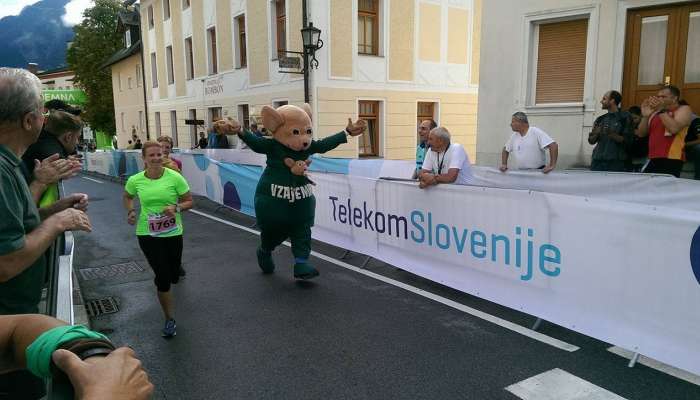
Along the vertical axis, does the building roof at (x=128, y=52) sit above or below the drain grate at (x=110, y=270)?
above

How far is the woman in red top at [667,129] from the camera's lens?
6.86m

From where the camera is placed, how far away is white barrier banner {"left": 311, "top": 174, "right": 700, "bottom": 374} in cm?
352

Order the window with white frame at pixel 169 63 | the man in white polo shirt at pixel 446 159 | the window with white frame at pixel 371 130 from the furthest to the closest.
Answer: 1. the window with white frame at pixel 169 63
2. the window with white frame at pixel 371 130
3. the man in white polo shirt at pixel 446 159

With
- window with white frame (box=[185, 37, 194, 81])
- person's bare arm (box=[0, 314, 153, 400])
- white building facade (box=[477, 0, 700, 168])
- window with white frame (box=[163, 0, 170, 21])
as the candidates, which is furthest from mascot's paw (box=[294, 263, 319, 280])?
window with white frame (box=[163, 0, 170, 21])

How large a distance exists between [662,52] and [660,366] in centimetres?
698

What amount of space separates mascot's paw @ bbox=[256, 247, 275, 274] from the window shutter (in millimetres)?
6889

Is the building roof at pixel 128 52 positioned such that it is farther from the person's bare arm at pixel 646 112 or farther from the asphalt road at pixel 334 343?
the person's bare arm at pixel 646 112

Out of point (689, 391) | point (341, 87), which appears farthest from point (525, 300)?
point (341, 87)

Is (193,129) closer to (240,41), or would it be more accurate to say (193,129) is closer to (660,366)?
(240,41)

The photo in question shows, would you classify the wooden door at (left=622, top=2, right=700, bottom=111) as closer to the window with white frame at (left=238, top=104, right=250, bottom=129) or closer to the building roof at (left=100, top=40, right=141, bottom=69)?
the window with white frame at (left=238, top=104, right=250, bottom=129)

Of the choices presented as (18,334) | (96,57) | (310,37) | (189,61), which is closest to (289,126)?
(18,334)

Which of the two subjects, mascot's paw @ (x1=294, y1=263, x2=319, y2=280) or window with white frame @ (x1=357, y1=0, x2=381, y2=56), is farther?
window with white frame @ (x1=357, y1=0, x2=381, y2=56)

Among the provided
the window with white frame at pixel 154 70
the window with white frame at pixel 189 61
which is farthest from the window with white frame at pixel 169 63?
the window with white frame at pixel 189 61

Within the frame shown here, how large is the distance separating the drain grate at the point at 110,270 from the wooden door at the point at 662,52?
8483 millimetres
